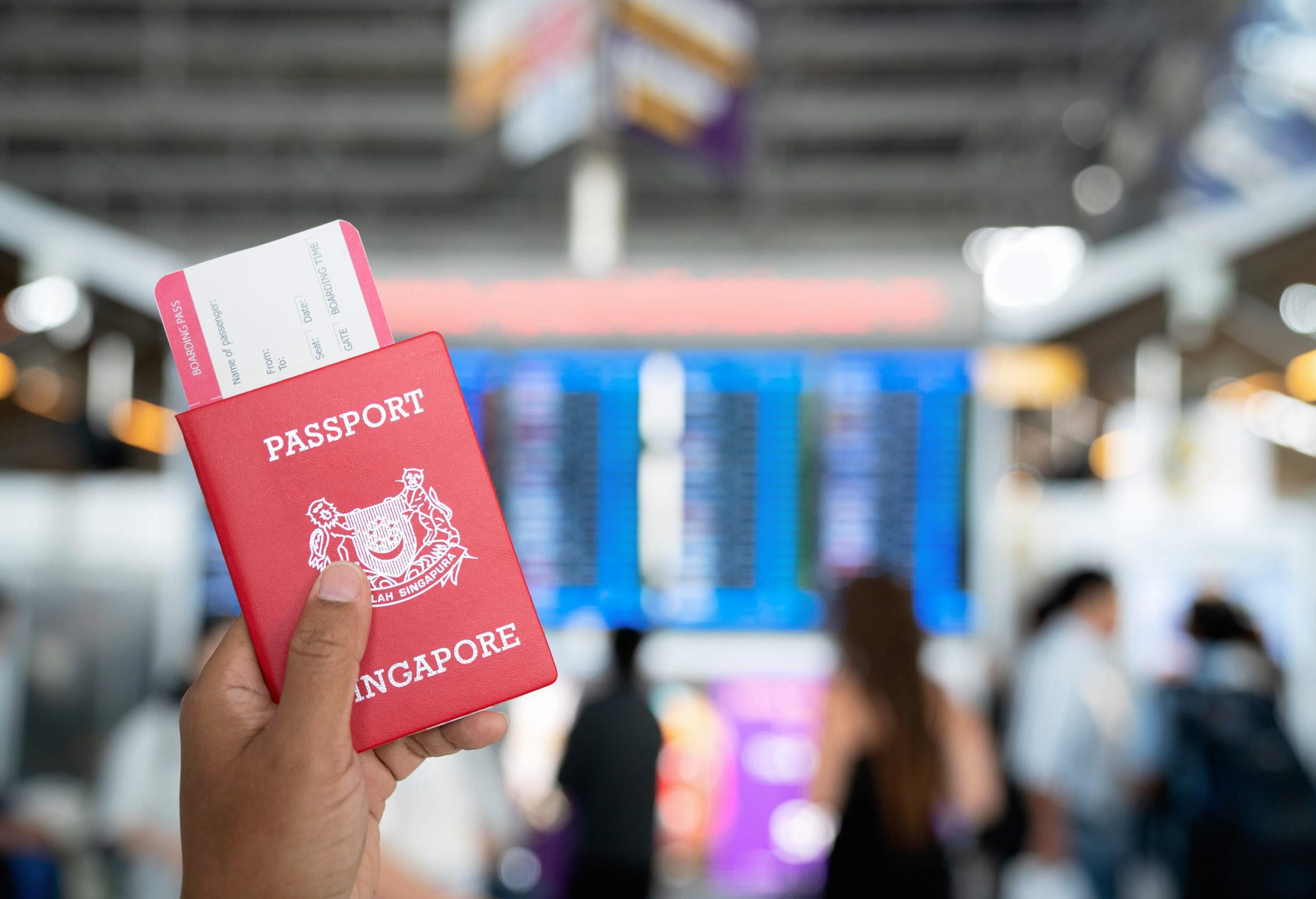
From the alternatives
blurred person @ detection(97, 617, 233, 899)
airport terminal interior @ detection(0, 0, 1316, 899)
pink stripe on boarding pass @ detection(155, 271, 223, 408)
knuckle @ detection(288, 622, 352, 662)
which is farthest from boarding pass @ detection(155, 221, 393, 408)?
blurred person @ detection(97, 617, 233, 899)

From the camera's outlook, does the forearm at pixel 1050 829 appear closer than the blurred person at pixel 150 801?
No

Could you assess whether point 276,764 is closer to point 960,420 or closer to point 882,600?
point 882,600

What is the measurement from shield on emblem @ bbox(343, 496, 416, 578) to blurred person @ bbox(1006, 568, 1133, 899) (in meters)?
4.07

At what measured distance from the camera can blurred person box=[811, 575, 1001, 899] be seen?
9.70 ft

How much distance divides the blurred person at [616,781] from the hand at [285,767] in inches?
110

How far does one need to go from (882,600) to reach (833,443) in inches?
64.6

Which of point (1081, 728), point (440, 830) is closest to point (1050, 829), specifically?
point (1081, 728)

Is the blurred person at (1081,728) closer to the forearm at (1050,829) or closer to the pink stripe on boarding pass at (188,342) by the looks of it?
the forearm at (1050,829)

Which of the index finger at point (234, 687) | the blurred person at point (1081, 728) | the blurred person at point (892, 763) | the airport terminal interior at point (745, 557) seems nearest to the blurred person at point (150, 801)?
the airport terminal interior at point (745, 557)

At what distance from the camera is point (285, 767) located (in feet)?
2.89

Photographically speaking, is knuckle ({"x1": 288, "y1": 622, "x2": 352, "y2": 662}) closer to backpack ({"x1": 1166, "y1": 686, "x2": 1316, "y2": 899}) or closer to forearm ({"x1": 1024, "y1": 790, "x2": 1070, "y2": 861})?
backpack ({"x1": 1166, "y1": 686, "x2": 1316, "y2": 899})

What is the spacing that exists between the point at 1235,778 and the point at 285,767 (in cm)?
423

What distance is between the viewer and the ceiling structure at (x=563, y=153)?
913 centimetres

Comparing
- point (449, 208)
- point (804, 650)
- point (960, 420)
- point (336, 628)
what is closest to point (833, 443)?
point (960, 420)
